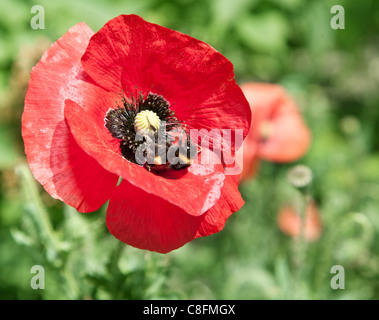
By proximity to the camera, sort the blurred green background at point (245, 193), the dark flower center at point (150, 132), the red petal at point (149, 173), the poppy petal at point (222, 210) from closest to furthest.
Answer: the red petal at point (149, 173), the poppy petal at point (222, 210), the dark flower center at point (150, 132), the blurred green background at point (245, 193)

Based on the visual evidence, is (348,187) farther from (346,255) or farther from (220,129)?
(220,129)

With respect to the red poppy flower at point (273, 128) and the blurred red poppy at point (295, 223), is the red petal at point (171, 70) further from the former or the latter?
the blurred red poppy at point (295, 223)

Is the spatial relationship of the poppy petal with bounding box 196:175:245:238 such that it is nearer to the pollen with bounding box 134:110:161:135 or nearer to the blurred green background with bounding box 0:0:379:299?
the pollen with bounding box 134:110:161:135

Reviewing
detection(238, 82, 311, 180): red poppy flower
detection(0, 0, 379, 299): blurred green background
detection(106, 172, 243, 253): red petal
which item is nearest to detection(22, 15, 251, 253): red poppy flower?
detection(106, 172, 243, 253): red petal

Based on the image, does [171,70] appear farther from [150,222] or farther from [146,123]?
[150,222]

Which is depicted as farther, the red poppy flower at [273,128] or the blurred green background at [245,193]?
the red poppy flower at [273,128]

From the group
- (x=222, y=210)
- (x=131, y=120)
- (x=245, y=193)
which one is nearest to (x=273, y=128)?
(x=245, y=193)

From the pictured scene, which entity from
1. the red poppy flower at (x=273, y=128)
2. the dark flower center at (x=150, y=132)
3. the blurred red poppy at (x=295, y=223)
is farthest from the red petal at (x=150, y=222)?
the blurred red poppy at (x=295, y=223)
